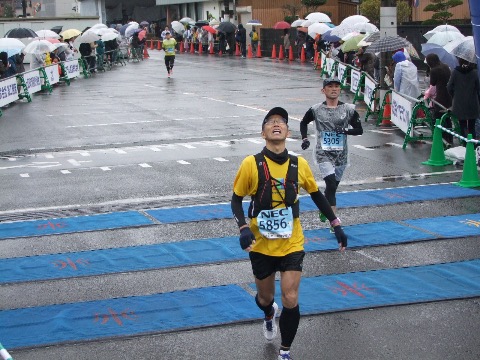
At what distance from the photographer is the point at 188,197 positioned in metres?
14.4

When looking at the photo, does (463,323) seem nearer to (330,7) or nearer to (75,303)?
(75,303)

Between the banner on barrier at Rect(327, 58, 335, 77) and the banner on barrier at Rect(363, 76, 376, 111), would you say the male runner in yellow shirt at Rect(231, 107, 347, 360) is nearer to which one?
the banner on barrier at Rect(363, 76, 376, 111)

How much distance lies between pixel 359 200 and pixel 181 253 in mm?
3847

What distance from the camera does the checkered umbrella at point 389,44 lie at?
21688 mm

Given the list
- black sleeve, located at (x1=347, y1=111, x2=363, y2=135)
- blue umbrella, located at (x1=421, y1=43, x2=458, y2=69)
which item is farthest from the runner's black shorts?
blue umbrella, located at (x1=421, y1=43, x2=458, y2=69)

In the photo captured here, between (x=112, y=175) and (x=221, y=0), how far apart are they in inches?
2370

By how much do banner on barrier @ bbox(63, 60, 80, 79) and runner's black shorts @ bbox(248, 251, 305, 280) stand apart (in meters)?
33.7

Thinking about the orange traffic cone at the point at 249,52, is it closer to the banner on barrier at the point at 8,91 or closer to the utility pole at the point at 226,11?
the utility pole at the point at 226,11

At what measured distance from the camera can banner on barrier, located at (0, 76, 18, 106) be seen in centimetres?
2889

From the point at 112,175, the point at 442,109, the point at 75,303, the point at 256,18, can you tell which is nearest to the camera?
the point at 75,303

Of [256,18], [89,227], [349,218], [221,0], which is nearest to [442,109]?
[349,218]

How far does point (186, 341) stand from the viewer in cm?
782

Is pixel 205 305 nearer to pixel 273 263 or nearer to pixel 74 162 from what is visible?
pixel 273 263

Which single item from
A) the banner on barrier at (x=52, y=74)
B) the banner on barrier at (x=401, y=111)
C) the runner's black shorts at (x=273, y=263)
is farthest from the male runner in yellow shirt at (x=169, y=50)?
the runner's black shorts at (x=273, y=263)
